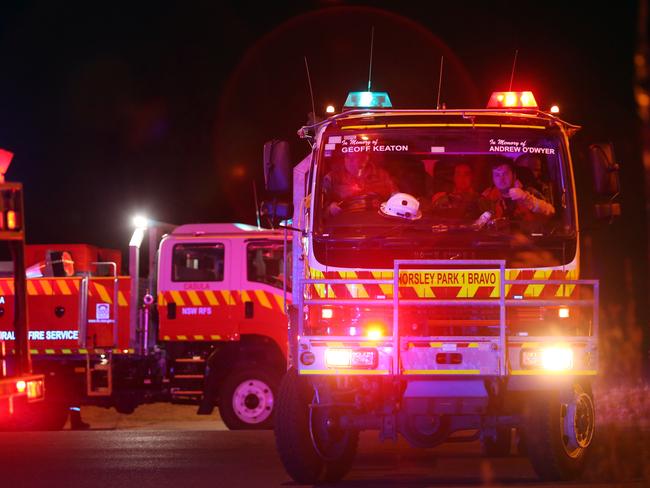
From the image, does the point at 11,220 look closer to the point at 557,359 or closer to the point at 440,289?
the point at 440,289

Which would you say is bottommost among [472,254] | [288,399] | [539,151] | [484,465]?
[484,465]

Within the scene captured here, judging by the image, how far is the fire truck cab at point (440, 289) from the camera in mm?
9922

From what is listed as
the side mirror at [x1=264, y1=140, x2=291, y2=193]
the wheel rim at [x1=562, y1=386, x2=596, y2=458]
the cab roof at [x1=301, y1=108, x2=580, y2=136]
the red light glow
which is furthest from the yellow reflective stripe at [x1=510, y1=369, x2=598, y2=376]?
the red light glow

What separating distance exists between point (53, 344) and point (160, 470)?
7.86 meters

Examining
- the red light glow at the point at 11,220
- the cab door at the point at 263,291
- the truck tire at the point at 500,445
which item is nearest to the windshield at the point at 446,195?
the red light glow at the point at 11,220

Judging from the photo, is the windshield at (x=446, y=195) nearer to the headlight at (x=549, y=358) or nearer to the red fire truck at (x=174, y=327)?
the headlight at (x=549, y=358)

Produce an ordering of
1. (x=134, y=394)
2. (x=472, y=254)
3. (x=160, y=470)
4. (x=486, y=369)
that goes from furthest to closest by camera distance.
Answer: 1. (x=134, y=394)
2. (x=160, y=470)
3. (x=472, y=254)
4. (x=486, y=369)

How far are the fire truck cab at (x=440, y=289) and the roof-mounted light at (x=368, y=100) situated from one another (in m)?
0.02

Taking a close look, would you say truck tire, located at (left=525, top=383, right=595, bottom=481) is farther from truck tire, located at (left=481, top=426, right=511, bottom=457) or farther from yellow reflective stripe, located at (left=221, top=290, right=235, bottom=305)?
yellow reflective stripe, located at (left=221, top=290, right=235, bottom=305)

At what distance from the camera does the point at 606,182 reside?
10781 mm

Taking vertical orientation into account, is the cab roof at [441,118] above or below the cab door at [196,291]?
above

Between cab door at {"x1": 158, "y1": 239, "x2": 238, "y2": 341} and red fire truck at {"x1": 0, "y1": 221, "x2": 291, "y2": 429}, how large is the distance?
0.6 inches

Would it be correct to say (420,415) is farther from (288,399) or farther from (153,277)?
(153,277)

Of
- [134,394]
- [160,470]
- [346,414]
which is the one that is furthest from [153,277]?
[346,414]
